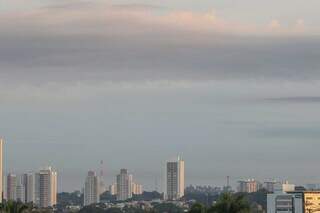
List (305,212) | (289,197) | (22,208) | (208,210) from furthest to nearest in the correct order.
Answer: (289,197), (305,212), (208,210), (22,208)

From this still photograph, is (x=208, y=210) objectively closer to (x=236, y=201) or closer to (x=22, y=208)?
(x=236, y=201)

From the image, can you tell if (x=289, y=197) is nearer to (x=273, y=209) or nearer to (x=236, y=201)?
(x=273, y=209)

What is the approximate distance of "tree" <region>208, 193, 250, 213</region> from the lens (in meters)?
98.8

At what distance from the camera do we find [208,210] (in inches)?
4264

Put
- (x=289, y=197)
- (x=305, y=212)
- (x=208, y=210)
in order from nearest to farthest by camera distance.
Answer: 1. (x=208, y=210)
2. (x=305, y=212)
3. (x=289, y=197)

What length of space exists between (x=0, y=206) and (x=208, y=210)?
1747 cm

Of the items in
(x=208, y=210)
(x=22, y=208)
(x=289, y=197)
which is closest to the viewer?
(x=22, y=208)

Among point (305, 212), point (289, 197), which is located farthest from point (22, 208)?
point (289, 197)

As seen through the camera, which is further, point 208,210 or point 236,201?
point 208,210

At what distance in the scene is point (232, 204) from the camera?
327ft

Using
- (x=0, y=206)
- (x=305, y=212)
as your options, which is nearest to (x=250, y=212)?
(x=0, y=206)

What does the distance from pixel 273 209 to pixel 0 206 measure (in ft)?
335

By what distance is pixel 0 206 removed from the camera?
99875mm

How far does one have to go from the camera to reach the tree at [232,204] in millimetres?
98806
